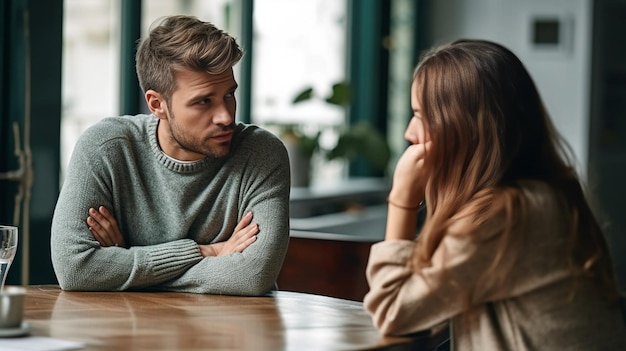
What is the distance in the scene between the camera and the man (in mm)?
2281

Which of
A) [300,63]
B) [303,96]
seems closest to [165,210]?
[303,96]

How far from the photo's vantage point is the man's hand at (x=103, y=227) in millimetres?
2311

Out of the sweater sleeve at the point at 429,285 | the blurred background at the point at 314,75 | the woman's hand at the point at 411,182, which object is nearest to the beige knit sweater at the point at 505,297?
the sweater sleeve at the point at 429,285

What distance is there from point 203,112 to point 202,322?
0.64 m

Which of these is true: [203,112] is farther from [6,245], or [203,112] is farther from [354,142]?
[354,142]

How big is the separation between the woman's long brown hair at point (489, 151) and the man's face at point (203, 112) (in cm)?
64

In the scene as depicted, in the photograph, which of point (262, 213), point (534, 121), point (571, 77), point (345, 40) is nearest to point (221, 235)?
point (262, 213)

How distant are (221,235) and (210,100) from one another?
34 centimetres

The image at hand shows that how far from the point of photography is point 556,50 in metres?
6.81

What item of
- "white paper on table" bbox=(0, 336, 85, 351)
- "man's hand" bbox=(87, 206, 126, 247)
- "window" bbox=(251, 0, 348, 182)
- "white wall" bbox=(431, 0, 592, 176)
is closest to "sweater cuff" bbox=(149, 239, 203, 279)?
"man's hand" bbox=(87, 206, 126, 247)

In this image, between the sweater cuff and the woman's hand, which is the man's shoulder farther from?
the woman's hand

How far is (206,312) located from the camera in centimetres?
205

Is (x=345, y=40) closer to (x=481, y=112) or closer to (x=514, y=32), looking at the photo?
(x=514, y=32)

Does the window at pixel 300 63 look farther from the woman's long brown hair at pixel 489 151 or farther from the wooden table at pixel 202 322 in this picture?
the woman's long brown hair at pixel 489 151
